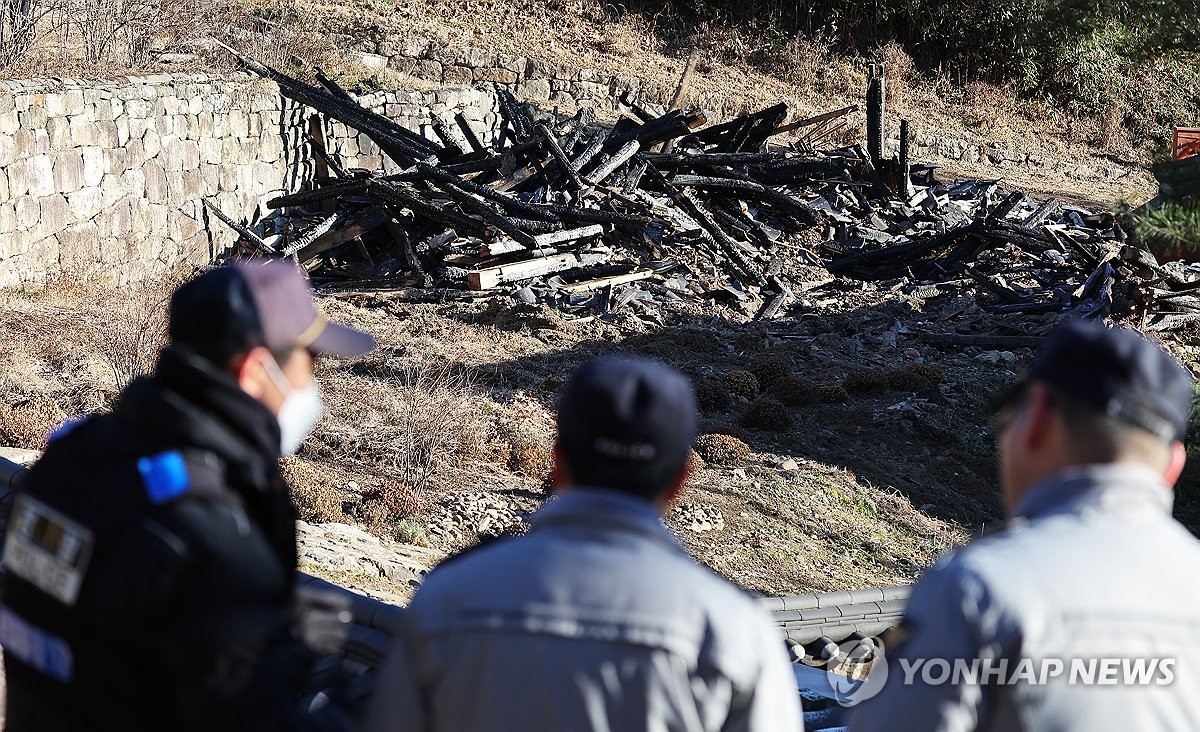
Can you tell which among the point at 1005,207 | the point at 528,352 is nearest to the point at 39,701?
the point at 528,352

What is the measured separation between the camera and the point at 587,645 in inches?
73.0

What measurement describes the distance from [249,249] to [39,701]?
13347mm

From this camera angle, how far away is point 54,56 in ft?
45.2

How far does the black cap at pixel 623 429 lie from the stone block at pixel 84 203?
1214 cm

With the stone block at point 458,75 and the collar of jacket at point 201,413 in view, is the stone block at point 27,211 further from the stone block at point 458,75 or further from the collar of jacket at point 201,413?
the collar of jacket at point 201,413

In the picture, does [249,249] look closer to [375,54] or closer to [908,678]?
[375,54]

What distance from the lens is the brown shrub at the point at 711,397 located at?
1139 centimetres

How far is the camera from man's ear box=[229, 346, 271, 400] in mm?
2236

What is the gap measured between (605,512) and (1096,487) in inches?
33.7

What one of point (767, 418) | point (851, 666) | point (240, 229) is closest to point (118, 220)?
point (240, 229)

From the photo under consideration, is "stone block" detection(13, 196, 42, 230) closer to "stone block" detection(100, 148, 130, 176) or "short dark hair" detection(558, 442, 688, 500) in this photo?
"stone block" detection(100, 148, 130, 176)

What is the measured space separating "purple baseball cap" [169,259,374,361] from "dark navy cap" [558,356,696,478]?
2.15ft

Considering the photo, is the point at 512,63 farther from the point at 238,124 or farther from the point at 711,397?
the point at 711,397

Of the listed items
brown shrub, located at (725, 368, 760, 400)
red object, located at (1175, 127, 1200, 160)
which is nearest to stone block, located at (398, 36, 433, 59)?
brown shrub, located at (725, 368, 760, 400)
